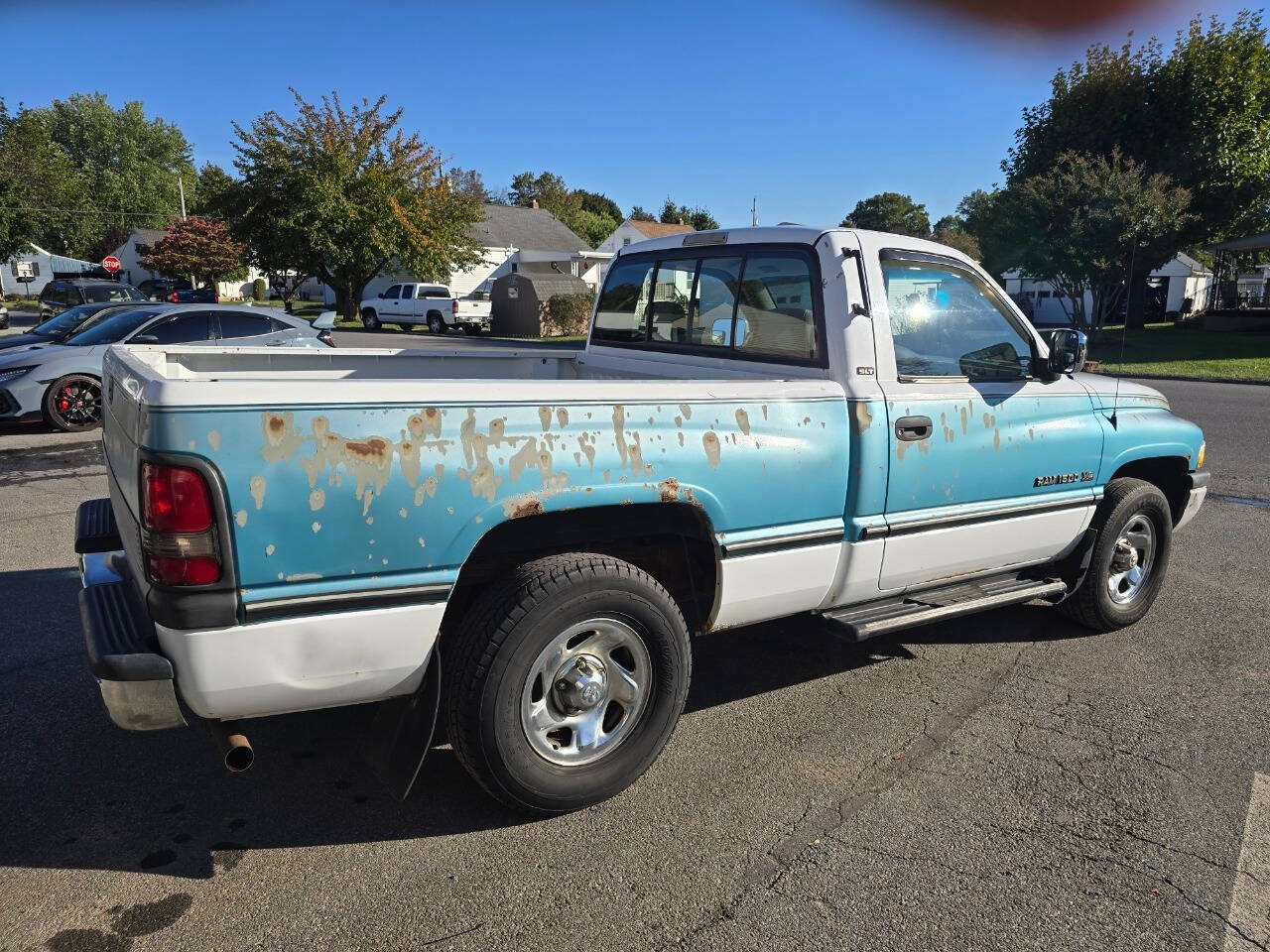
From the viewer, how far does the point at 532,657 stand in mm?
3020

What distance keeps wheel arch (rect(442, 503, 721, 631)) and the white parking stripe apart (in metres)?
1.85

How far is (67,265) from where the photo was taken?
70.2 m

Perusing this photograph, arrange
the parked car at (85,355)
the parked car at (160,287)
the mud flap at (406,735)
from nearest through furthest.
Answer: the mud flap at (406,735), the parked car at (85,355), the parked car at (160,287)

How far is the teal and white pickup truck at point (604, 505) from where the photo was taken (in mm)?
2594

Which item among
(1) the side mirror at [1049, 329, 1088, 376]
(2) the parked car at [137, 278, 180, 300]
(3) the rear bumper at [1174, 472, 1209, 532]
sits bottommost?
(3) the rear bumper at [1174, 472, 1209, 532]

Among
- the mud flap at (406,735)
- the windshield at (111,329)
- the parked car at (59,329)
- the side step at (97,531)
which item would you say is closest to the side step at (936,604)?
the mud flap at (406,735)

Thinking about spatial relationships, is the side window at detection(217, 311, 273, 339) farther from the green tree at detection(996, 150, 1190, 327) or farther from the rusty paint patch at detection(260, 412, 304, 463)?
the green tree at detection(996, 150, 1190, 327)

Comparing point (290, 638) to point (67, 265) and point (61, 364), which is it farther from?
point (67, 265)

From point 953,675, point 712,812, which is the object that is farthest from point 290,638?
point 953,675

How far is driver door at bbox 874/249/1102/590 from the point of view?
3895 millimetres

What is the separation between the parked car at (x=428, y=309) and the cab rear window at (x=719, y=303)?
99.5 ft

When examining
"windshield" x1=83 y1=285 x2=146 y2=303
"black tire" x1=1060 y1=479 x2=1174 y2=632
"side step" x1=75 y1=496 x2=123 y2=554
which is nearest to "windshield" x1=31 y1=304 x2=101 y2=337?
"side step" x1=75 y1=496 x2=123 y2=554

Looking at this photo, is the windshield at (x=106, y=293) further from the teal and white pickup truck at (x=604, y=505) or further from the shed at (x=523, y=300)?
the teal and white pickup truck at (x=604, y=505)

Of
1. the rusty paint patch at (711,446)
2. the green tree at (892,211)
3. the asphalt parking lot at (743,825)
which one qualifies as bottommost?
the asphalt parking lot at (743,825)
